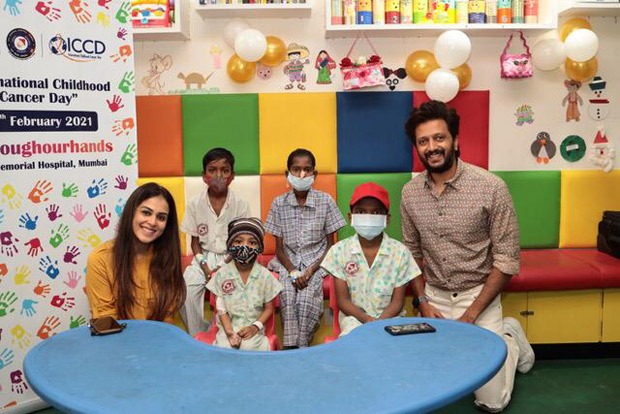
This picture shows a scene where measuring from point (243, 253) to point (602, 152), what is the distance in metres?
2.97

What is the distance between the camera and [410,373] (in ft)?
5.87

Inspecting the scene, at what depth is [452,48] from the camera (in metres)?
4.08

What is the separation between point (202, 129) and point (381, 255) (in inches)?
75.9

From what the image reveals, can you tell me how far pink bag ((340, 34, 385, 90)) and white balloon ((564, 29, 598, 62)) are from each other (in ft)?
4.25

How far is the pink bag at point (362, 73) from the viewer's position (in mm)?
4246

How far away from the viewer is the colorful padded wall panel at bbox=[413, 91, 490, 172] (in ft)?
14.5

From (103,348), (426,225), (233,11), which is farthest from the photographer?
(233,11)

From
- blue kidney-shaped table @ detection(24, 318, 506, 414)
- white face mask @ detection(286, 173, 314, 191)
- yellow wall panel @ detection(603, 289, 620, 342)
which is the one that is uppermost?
white face mask @ detection(286, 173, 314, 191)

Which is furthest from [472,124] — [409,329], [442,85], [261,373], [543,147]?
[261,373]

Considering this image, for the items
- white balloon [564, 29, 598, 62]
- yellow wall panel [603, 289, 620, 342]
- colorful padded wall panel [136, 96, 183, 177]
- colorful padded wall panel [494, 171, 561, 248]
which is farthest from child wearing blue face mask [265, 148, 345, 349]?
white balloon [564, 29, 598, 62]

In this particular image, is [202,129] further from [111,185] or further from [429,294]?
[429,294]

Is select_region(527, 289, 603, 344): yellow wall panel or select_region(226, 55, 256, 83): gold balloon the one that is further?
select_region(226, 55, 256, 83): gold balloon

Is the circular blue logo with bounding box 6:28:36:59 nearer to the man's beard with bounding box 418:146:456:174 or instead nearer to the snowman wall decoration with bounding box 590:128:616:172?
the man's beard with bounding box 418:146:456:174

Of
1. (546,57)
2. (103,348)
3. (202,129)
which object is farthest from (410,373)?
(546,57)
